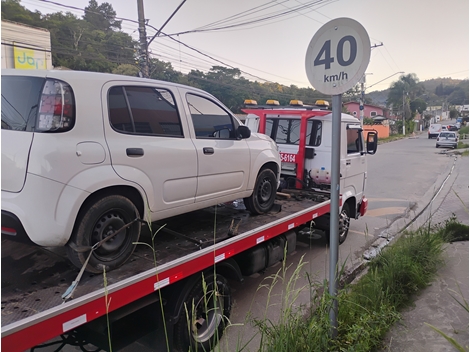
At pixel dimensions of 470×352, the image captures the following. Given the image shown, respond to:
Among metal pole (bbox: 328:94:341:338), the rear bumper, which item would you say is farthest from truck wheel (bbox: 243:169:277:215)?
the rear bumper

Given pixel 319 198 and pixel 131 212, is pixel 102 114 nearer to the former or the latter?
pixel 131 212

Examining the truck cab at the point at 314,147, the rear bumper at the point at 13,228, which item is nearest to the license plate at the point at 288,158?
the truck cab at the point at 314,147

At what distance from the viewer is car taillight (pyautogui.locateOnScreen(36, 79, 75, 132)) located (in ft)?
8.63

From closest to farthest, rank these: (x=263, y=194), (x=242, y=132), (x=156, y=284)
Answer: (x=156, y=284) → (x=242, y=132) → (x=263, y=194)

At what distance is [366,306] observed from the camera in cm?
367

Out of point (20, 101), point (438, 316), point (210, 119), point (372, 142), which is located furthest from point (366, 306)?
point (372, 142)

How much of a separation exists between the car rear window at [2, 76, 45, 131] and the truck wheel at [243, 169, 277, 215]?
2726mm

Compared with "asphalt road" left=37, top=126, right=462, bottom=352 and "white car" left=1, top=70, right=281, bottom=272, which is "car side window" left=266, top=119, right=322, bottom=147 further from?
"white car" left=1, top=70, right=281, bottom=272

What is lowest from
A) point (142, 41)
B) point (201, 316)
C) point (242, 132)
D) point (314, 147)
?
point (201, 316)

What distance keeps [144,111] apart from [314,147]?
144 inches

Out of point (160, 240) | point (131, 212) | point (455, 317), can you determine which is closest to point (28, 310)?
point (131, 212)

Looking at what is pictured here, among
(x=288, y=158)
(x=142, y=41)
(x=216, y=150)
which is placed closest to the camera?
(x=216, y=150)

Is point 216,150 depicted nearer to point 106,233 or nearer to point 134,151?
point 134,151

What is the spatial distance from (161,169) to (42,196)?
106 cm
